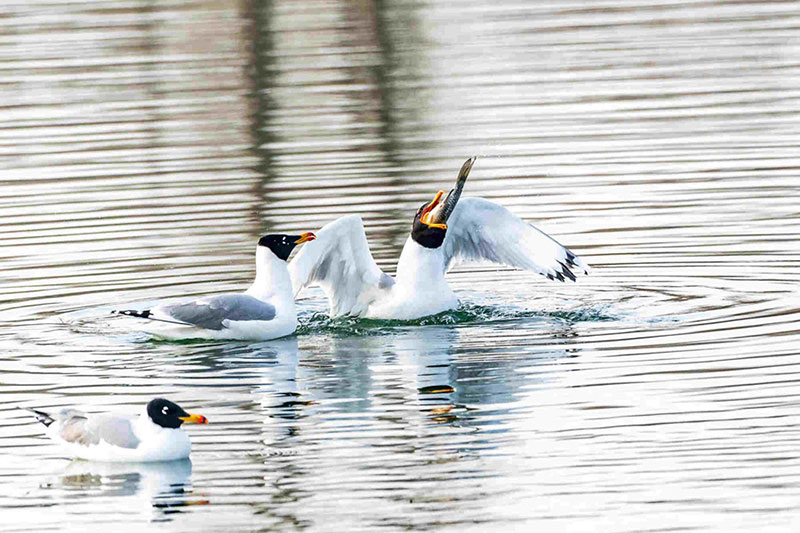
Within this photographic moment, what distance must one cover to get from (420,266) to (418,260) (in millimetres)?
54

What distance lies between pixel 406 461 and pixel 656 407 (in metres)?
1.92

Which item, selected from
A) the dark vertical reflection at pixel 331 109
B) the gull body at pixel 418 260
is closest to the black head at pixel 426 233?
the gull body at pixel 418 260

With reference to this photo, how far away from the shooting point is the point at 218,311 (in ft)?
46.0

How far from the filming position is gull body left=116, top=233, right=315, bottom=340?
1393 centimetres

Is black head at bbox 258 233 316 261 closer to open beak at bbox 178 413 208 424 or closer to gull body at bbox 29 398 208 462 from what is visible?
gull body at bbox 29 398 208 462

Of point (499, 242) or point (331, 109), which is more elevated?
point (331, 109)

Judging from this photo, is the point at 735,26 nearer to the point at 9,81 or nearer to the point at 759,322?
the point at 9,81

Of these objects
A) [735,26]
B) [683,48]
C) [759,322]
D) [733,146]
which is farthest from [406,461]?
[735,26]

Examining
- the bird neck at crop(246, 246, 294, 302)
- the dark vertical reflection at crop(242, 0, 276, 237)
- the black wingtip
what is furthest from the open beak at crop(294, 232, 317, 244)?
the dark vertical reflection at crop(242, 0, 276, 237)

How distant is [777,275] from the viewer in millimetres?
15148

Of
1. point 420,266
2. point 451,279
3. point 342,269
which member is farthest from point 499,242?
point 342,269

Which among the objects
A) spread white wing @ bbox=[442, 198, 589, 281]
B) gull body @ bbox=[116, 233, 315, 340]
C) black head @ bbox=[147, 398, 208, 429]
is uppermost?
spread white wing @ bbox=[442, 198, 589, 281]

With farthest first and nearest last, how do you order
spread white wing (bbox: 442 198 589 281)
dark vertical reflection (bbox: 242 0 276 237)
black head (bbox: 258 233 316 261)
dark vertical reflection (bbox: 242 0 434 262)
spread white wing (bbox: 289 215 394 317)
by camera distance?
dark vertical reflection (bbox: 242 0 276 237)
dark vertical reflection (bbox: 242 0 434 262)
spread white wing (bbox: 442 198 589 281)
spread white wing (bbox: 289 215 394 317)
black head (bbox: 258 233 316 261)

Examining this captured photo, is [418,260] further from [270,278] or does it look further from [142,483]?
[142,483]
